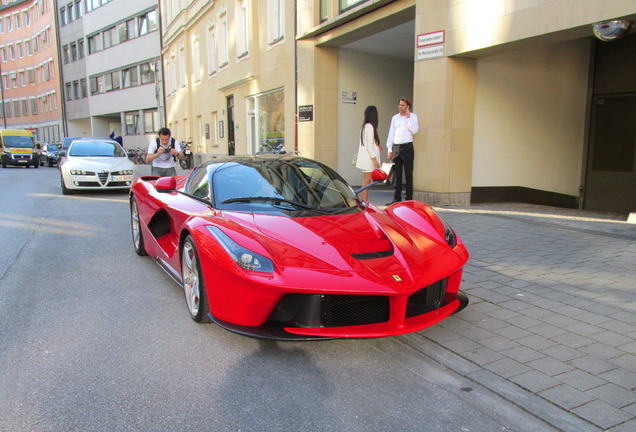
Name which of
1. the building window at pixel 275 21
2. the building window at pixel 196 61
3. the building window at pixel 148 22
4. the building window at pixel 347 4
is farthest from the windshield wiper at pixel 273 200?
the building window at pixel 148 22

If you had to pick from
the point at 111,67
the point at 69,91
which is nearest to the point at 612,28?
the point at 111,67

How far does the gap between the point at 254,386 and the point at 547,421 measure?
1.59 m

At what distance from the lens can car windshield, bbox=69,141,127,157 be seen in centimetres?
1267

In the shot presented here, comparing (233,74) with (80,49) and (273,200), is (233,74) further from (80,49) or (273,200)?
(80,49)

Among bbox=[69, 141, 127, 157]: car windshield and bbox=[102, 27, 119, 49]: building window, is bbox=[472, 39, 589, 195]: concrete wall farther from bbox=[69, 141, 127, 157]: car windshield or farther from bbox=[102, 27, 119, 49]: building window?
bbox=[102, 27, 119, 49]: building window

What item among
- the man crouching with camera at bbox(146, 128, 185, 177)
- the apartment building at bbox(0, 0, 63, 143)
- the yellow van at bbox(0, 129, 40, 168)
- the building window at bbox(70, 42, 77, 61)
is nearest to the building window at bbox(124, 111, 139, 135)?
the yellow van at bbox(0, 129, 40, 168)

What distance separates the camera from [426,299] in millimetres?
3188

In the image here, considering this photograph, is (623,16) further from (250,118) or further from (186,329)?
(250,118)

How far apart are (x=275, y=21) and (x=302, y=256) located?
13.9m

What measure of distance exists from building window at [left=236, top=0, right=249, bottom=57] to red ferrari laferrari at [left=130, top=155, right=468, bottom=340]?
14233 millimetres

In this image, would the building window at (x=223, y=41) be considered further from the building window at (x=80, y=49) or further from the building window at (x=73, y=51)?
the building window at (x=73, y=51)

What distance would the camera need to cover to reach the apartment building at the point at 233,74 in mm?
14883

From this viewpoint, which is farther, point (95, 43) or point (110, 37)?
point (95, 43)

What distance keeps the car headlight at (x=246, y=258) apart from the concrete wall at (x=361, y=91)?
34.3 feet
